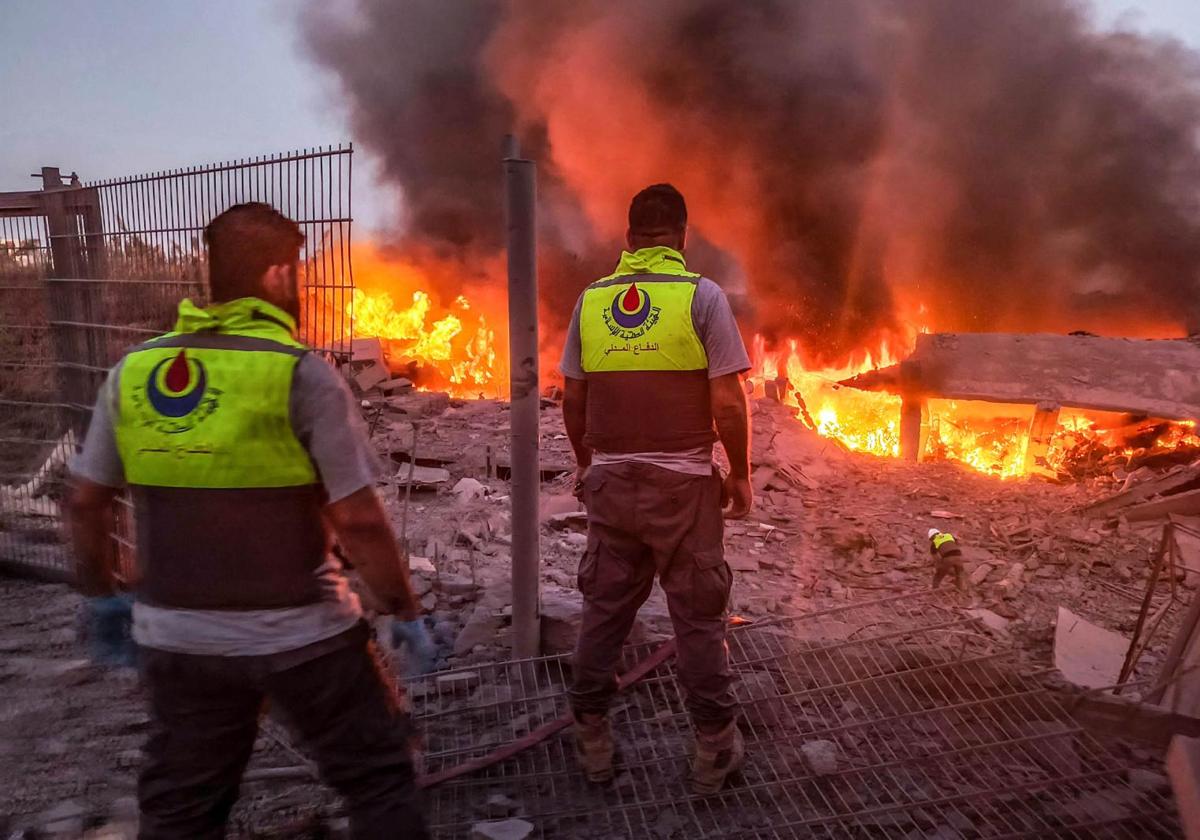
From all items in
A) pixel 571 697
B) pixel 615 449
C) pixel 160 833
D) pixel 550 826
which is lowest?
pixel 550 826

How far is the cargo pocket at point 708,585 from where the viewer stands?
109 inches

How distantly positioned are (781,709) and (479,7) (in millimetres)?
19359

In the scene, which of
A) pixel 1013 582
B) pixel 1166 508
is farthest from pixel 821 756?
pixel 1166 508

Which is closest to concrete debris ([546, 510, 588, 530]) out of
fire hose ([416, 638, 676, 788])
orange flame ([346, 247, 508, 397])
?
fire hose ([416, 638, 676, 788])

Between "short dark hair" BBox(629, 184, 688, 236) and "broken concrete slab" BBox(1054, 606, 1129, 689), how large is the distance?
292 centimetres

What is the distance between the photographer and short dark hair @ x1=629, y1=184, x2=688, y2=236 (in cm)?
285

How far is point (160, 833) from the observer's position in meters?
1.88

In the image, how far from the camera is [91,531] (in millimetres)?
2031

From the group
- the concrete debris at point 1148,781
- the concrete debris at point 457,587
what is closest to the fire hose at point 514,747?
the concrete debris at point 457,587

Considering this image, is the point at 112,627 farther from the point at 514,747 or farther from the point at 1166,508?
the point at 1166,508

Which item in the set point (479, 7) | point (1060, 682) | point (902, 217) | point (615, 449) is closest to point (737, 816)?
point (615, 449)

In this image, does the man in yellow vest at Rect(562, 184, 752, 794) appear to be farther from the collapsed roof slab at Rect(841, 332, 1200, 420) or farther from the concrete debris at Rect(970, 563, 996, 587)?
the collapsed roof slab at Rect(841, 332, 1200, 420)

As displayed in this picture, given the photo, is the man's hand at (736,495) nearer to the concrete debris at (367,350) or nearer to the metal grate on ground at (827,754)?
the metal grate on ground at (827,754)

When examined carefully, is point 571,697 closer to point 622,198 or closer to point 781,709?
point 781,709
